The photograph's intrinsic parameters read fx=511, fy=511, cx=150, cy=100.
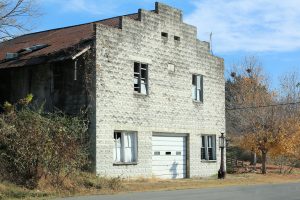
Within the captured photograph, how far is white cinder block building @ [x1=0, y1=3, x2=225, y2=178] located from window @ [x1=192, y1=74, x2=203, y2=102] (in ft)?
0.19

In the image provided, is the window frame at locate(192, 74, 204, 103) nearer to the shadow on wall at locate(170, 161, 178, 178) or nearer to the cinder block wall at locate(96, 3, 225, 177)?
the cinder block wall at locate(96, 3, 225, 177)

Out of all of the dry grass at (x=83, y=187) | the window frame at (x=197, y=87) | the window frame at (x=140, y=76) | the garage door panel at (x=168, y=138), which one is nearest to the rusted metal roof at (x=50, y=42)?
the window frame at (x=140, y=76)

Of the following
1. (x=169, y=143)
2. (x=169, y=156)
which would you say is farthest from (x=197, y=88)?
(x=169, y=156)

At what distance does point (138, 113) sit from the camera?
25078mm

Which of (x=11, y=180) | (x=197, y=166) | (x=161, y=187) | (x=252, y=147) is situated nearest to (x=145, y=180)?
(x=161, y=187)

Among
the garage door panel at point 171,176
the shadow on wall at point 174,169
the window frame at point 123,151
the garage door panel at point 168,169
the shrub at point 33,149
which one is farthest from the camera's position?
the shadow on wall at point 174,169

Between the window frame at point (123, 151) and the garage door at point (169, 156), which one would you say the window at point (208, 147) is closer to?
the garage door at point (169, 156)

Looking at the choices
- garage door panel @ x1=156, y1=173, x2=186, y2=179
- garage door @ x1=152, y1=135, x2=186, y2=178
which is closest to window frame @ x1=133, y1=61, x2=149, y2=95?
garage door @ x1=152, y1=135, x2=186, y2=178

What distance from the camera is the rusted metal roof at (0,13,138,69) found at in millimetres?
24109

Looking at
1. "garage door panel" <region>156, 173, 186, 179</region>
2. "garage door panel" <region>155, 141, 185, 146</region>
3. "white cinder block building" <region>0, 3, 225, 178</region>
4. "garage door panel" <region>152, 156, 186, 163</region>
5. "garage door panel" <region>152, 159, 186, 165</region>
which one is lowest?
"garage door panel" <region>156, 173, 186, 179</region>

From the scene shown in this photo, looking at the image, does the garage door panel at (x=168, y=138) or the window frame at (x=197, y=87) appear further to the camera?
the window frame at (x=197, y=87)

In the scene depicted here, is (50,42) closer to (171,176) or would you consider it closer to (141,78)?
(141,78)

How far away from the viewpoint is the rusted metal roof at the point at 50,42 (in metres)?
24.1

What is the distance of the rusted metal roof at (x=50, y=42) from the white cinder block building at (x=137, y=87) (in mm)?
97
